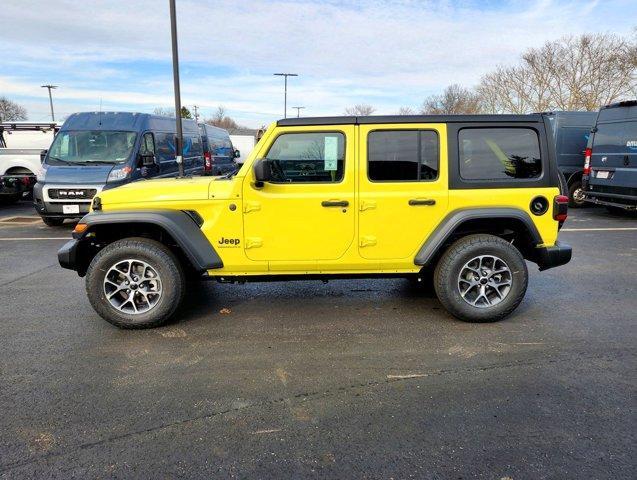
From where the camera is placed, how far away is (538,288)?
5340 mm

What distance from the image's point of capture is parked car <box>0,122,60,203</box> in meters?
12.4

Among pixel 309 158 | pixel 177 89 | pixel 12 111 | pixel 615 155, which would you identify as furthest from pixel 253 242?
pixel 12 111

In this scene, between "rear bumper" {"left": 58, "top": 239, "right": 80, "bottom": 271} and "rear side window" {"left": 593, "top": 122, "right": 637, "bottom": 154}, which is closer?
"rear bumper" {"left": 58, "top": 239, "right": 80, "bottom": 271}

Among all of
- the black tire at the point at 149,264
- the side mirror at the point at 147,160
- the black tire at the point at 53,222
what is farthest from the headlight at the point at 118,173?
the black tire at the point at 149,264

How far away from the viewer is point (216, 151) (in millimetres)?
17609

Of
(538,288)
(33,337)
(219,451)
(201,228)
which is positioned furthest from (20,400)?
(538,288)

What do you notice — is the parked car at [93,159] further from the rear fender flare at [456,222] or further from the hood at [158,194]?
the rear fender flare at [456,222]

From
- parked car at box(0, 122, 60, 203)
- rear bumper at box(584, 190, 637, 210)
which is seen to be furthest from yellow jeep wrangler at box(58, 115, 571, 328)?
parked car at box(0, 122, 60, 203)

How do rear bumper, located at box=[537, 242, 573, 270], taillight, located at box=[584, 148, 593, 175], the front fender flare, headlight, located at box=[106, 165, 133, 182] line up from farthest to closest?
taillight, located at box=[584, 148, 593, 175] → headlight, located at box=[106, 165, 133, 182] → rear bumper, located at box=[537, 242, 573, 270] → the front fender flare

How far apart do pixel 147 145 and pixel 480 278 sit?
873cm

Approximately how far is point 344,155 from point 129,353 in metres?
2.40

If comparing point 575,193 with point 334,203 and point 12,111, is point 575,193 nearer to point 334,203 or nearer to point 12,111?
point 334,203

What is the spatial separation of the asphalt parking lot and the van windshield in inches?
212

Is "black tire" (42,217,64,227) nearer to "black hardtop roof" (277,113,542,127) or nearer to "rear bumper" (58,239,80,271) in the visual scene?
"rear bumper" (58,239,80,271)
